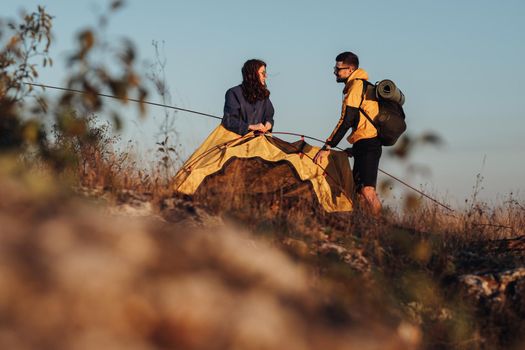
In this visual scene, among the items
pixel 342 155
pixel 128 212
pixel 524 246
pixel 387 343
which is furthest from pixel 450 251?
pixel 387 343

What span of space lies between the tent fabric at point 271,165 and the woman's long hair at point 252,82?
48cm

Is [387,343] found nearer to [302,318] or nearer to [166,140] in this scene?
[302,318]

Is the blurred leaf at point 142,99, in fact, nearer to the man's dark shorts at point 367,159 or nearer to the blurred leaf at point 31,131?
the blurred leaf at point 31,131

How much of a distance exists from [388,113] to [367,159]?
0.57m

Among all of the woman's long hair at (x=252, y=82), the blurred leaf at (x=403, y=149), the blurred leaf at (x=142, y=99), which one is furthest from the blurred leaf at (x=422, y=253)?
the woman's long hair at (x=252, y=82)

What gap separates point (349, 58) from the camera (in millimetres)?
8391

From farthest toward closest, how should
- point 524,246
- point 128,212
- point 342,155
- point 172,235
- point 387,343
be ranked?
1. point 342,155
2. point 524,246
3. point 128,212
4. point 172,235
5. point 387,343

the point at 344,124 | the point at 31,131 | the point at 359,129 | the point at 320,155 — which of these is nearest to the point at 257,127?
the point at 320,155

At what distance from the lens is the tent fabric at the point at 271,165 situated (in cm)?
816

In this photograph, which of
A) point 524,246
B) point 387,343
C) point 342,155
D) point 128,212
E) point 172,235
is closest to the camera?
point 387,343

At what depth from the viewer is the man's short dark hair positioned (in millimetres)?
8383

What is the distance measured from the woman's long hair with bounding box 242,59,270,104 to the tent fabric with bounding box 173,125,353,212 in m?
0.48

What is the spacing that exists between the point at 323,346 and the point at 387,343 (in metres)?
0.39

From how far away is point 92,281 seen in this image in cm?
320
